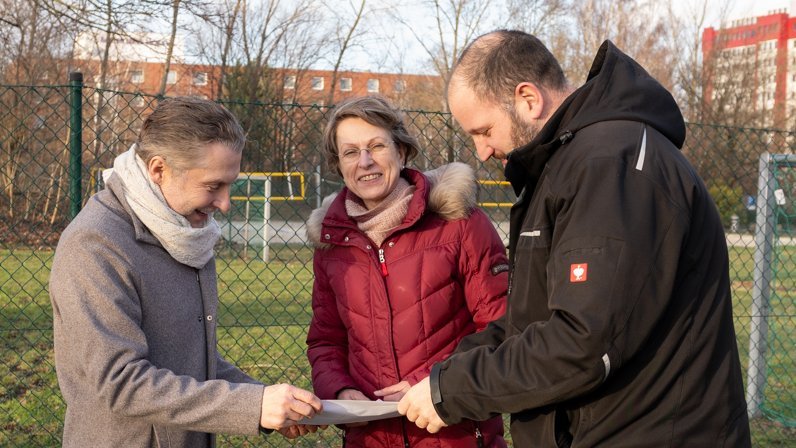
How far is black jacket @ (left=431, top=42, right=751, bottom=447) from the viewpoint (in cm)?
174

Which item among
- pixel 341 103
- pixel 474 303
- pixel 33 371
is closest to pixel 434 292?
pixel 474 303

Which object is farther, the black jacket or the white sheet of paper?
the white sheet of paper

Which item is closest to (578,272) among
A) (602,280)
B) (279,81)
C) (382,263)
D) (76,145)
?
(602,280)

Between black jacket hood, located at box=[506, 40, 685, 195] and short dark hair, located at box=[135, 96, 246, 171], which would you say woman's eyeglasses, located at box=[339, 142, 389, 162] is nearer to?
short dark hair, located at box=[135, 96, 246, 171]

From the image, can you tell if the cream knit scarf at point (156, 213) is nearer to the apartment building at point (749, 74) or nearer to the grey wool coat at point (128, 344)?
the grey wool coat at point (128, 344)

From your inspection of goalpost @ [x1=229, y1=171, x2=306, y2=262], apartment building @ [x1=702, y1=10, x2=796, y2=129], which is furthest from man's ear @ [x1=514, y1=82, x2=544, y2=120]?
apartment building @ [x1=702, y1=10, x2=796, y2=129]

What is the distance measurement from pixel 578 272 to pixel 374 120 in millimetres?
1296

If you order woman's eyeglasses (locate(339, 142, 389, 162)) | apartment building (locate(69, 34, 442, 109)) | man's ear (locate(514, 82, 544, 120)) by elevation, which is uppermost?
apartment building (locate(69, 34, 442, 109))

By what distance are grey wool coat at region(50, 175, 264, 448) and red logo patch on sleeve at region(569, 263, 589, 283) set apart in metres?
1.01

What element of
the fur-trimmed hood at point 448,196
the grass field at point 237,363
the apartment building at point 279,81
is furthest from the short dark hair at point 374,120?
the apartment building at point 279,81

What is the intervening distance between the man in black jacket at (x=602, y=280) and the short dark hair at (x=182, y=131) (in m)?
0.77

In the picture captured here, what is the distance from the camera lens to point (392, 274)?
272 cm

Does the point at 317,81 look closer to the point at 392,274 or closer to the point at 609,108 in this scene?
the point at 392,274

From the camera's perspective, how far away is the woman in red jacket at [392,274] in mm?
2689
